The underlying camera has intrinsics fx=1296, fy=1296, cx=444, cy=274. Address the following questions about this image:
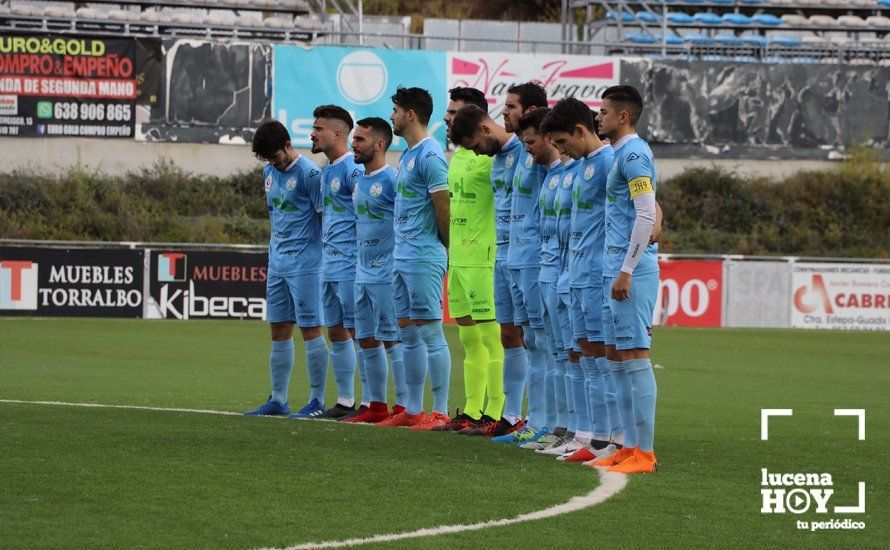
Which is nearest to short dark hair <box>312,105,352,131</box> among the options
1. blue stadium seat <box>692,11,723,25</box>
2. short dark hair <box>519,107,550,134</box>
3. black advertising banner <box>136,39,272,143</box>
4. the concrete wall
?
short dark hair <box>519,107,550,134</box>

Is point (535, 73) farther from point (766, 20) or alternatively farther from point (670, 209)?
point (766, 20)

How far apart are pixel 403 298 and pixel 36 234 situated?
25.4m

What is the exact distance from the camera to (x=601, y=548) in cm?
585

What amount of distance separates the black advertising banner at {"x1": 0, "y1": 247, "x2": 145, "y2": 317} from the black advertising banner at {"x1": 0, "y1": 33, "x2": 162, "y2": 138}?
37.9 ft

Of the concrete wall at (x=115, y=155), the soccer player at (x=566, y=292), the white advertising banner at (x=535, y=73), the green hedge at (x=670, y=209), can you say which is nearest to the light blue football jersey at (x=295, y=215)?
the soccer player at (x=566, y=292)

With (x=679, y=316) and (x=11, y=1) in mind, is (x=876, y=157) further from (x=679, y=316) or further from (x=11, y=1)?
(x=11, y=1)

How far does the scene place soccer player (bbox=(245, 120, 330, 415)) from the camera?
36.3 feet

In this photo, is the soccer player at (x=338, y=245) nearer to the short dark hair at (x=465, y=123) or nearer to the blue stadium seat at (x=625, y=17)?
the short dark hair at (x=465, y=123)

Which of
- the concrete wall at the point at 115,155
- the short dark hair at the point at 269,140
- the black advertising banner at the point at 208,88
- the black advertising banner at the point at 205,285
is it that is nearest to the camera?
the short dark hair at the point at 269,140

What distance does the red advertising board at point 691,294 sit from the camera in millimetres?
28188

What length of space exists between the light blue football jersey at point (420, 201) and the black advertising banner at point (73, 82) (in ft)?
90.0

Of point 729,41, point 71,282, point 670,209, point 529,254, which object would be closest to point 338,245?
point 529,254

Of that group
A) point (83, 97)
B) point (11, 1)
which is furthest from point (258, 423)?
point (11, 1)

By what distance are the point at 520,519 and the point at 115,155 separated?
3247 centimetres
